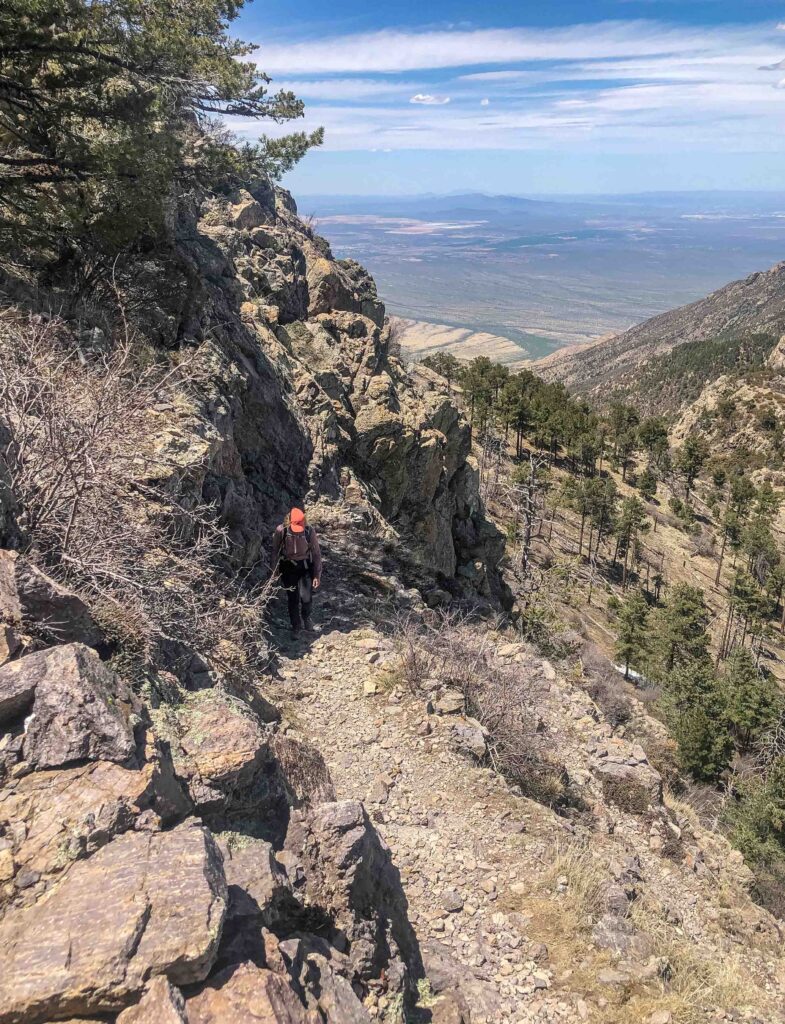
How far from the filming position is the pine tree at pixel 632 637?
1102 inches

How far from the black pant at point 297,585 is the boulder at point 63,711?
5164mm

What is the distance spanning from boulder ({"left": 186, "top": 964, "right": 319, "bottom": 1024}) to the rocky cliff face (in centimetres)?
580

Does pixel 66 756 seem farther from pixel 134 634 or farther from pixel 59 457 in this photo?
pixel 59 457

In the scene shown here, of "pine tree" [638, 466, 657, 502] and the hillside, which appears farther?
"pine tree" [638, 466, 657, 502]

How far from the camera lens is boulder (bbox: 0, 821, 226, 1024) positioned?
256cm

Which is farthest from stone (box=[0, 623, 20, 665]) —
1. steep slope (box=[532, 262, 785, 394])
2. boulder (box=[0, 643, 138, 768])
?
steep slope (box=[532, 262, 785, 394])

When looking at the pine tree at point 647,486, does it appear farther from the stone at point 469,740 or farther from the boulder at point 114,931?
the boulder at point 114,931

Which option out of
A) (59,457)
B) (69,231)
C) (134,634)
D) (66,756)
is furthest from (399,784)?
(69,231)

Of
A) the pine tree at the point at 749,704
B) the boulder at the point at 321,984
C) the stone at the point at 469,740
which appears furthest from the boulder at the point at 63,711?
the pine tree at the point at 749,704

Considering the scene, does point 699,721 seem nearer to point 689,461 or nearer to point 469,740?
point 469,740

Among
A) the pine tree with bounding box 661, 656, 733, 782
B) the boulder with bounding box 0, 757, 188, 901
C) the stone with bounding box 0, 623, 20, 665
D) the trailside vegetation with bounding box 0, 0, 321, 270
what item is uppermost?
the trailside vegetation with bounding box 0, 0, 321, 270

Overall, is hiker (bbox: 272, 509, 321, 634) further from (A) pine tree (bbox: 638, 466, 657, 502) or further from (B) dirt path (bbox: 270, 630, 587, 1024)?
(A) pine tree (bbox: 638, 466, 657, 502)

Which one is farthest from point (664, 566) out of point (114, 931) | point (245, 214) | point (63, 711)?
point (114, 931)

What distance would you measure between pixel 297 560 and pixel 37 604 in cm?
470
